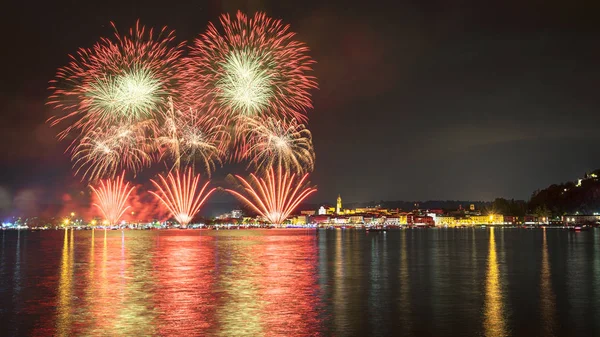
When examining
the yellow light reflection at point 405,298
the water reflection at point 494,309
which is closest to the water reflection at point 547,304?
the water reflection at point 494,309

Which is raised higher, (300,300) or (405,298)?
(300,300)

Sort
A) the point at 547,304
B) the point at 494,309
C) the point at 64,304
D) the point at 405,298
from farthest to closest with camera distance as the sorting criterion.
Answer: the point at 405,298
the point at 547,304
the point at 64,304
the point at 494,309

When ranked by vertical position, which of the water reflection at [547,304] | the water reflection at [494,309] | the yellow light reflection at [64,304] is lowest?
the water reflection at [547,304]

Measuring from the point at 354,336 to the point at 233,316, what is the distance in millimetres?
4646

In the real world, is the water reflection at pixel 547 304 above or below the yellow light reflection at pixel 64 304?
below

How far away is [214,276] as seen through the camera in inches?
1298

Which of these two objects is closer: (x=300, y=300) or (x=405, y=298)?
(x=300, y=300)

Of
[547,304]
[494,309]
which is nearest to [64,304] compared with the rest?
[494,309]

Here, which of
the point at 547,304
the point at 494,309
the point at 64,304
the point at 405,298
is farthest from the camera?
the point at 405,298

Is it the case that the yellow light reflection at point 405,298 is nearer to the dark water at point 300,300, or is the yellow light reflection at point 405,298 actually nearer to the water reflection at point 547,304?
the dark water at point 300,300

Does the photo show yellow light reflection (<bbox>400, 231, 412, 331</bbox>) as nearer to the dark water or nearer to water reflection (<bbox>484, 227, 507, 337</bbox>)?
the dark water

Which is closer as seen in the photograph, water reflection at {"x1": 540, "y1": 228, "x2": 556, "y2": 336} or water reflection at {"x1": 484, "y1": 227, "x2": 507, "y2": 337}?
water reflection at {"x1": 484, "y1": 227, "x2": 507, "y2": 337}

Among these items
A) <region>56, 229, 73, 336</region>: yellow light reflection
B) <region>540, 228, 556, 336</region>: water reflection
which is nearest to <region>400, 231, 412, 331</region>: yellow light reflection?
<region>540, 228, 556, 336</region>: water reflection

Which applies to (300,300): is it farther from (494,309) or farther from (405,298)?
(494,309)
